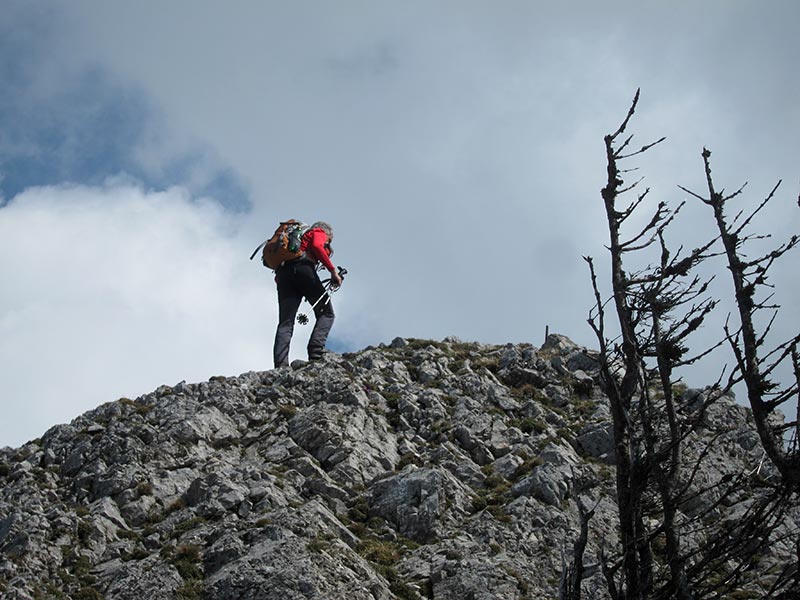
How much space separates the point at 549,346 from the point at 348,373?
620cm

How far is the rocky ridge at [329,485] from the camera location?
40.3 feet

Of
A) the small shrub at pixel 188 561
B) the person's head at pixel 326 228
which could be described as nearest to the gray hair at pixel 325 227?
the person's head at pixel 326 228

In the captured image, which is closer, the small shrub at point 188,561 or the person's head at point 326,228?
the small shrub at point 188,561

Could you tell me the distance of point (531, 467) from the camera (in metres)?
16.0

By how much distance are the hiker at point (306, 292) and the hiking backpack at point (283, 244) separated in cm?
13

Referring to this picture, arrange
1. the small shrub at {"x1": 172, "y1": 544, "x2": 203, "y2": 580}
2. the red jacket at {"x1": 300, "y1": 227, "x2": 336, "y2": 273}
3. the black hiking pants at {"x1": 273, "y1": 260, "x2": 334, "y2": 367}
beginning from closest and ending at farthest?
the small shrub at {"x1": 172, "y1": 544, "x2": 203, "y2": 580}, the black hiking pants at {"x1": 273, "y1": 260, "x2": 334, "y2": 367}, the red jacket at {"x1": 300, "y1": 227, "x2": 336, "y2": 273}

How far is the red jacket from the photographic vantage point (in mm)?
21250

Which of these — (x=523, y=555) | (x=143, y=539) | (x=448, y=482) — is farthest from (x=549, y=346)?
(x=143, y=539)

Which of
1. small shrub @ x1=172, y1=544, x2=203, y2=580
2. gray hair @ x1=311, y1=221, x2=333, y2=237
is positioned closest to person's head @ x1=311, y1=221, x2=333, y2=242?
gray hair @ x1=311, y1=221, x2=333, y2=237

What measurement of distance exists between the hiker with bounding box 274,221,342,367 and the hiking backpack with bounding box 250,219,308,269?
131 millimetres

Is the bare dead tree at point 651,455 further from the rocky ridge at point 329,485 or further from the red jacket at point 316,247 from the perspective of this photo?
the red jacket at point 316,247

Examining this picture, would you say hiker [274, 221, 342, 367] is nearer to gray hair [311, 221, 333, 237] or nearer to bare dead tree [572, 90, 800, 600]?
gray hair [311, 221, 333, 237]

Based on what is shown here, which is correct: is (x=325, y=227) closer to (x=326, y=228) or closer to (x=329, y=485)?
(x=326, y=228)

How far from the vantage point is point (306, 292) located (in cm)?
2131
